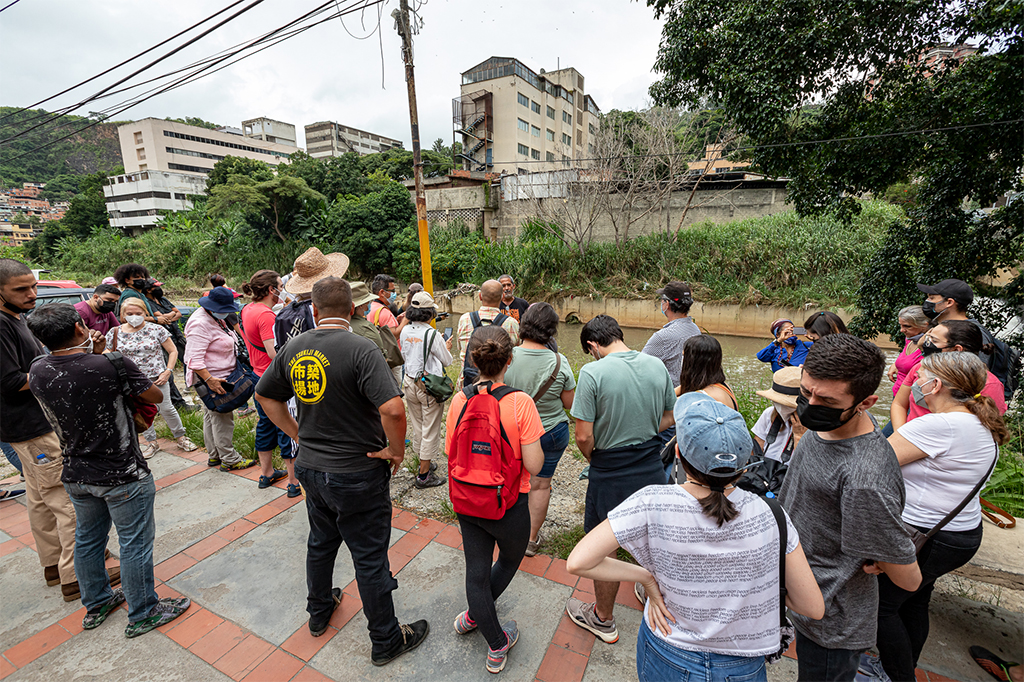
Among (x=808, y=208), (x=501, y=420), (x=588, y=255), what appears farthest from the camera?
(x=588, y=255)

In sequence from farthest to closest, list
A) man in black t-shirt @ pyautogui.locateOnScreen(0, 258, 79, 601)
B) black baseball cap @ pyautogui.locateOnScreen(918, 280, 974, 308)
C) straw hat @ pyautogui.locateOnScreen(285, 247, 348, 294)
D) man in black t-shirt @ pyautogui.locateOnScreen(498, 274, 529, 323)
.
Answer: man in black t-shirt @ pyautogui.locateOnScreen(498, 274, 529, 323), straw hat @ pyautogui.locateOnScreen(285, 247, 348, 294), black baseball cap @ pyautogui.locateOnScreen(918, 280, 974, 308), man in black t-shirt @ pyautogui.locateOnScreen(0, 258, 79, 601)

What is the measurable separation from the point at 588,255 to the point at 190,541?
1512 cm

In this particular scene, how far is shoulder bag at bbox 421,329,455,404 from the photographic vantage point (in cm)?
369

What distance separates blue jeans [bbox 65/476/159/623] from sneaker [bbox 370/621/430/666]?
1.35 m

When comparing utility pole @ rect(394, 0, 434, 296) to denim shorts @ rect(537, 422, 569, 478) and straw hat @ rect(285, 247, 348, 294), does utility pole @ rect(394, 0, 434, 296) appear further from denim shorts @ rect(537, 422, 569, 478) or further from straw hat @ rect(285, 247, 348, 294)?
denim shorts @ rect(537, 422, 569, 478)

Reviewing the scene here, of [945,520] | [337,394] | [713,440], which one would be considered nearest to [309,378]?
[337,394]

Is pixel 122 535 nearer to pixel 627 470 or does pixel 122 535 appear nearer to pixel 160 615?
pixel 160 615

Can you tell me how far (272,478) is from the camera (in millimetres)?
3859

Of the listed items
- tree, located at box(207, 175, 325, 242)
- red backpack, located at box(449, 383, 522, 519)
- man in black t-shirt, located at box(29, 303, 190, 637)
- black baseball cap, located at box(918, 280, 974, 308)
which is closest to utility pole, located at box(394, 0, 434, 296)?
man in black t-shirt, located at box(29, 303, 190, 637)

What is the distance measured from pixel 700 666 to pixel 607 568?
36 centimetres

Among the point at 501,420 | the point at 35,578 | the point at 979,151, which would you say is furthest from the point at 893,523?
the point at 979,151

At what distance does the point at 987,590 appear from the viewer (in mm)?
2568

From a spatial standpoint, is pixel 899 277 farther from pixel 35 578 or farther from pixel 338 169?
pixel 338 169

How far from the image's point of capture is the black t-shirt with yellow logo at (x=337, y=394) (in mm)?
2049
